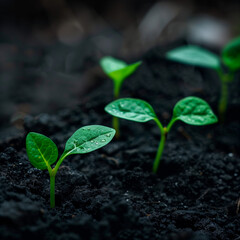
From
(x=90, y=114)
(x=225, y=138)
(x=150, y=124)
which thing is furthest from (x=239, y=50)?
(x=90, y=114)

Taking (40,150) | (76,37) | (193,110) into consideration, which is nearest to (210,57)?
(193,110)

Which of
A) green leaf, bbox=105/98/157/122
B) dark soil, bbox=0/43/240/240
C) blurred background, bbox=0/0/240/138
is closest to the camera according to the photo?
dark soil, bbox=0/43/240/240

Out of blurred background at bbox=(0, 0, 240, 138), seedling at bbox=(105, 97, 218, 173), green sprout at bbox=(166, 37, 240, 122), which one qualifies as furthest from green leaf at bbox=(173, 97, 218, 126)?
blurred background at bbox=(0, 0, 240, 138)

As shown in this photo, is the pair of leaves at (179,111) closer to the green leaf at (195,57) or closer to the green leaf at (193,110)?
the green leaf at (193,110)

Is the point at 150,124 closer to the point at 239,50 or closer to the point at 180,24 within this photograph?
the point at 239,50

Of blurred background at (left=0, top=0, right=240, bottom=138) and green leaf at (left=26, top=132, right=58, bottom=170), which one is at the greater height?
blurred background at (left=0, top=0, right=240, bottom=138)

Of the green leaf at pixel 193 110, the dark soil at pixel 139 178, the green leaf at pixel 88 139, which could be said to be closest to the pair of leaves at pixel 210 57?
the dark soil at pixel 139 178

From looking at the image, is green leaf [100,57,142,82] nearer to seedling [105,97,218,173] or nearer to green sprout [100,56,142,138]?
green sprout [100,56,142,138]
